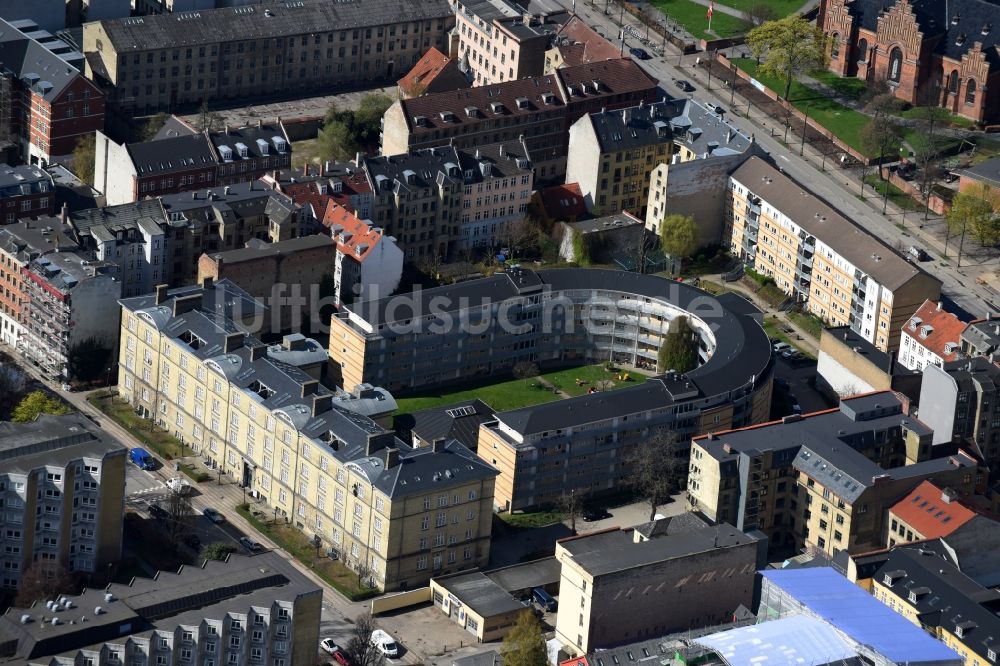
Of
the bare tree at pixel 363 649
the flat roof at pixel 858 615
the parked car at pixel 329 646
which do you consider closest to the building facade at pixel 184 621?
the bare tree at pixel 363 649

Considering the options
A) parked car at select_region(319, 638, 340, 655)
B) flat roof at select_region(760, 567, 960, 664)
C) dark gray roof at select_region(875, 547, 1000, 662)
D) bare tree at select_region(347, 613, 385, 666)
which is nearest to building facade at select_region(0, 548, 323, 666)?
bare tree at select_region(347, 613, 385, 666)

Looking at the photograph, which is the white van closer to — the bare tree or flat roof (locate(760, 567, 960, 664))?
the bare tree

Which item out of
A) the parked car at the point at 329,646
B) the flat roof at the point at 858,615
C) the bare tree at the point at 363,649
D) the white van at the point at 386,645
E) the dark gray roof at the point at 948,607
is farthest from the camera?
the white van at the point at 386,645

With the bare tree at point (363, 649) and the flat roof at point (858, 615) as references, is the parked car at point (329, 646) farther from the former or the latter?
the flat roof at point (858, 615)

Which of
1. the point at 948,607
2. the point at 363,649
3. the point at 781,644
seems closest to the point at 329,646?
the point at 363,649

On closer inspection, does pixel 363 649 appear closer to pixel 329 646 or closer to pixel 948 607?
pixel 329 646

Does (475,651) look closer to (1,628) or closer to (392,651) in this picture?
(392,651)
